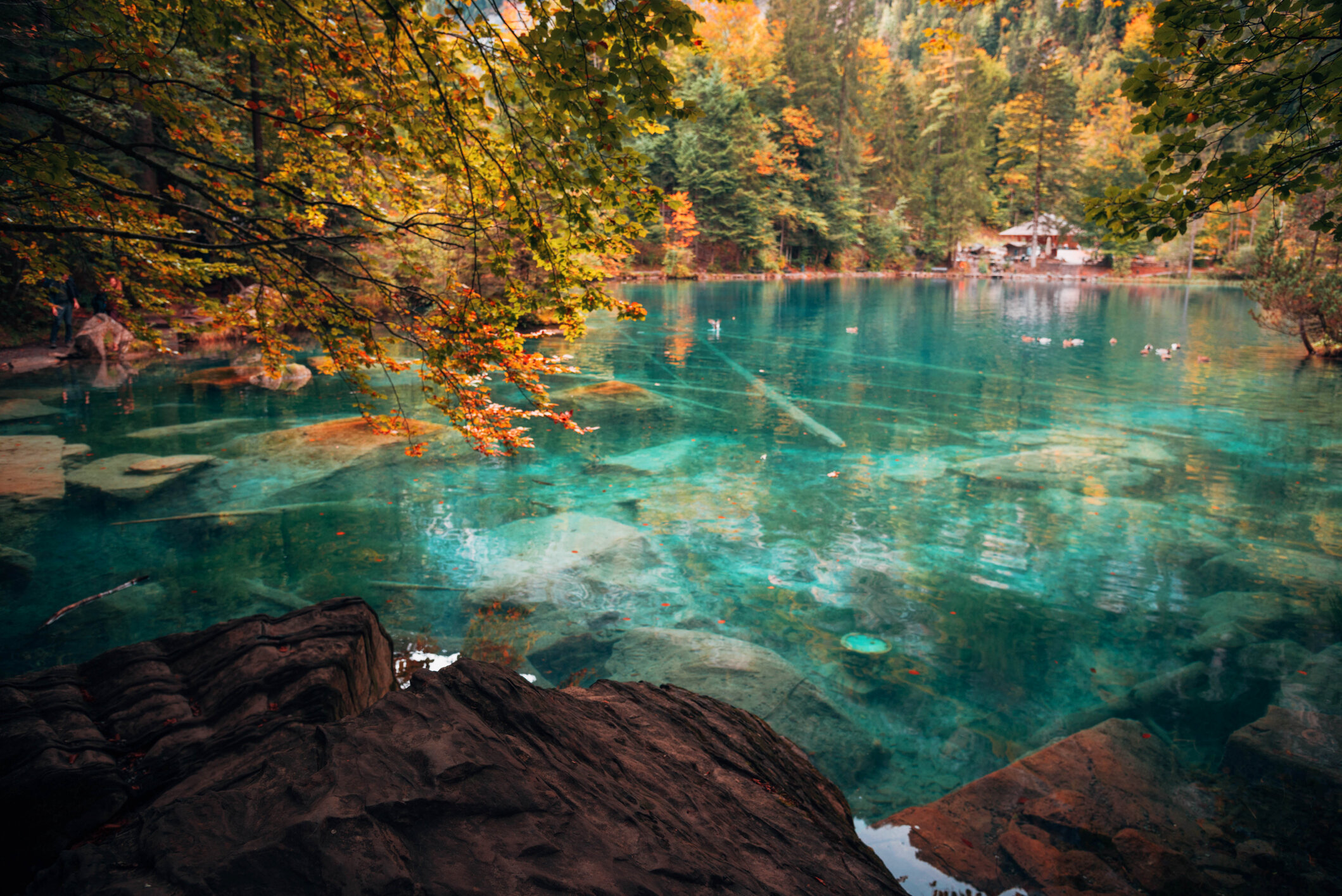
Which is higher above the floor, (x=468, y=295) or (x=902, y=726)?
(x=468, y=295)

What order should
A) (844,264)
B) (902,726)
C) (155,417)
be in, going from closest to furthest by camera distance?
(902,726), (155,417), (844,264)

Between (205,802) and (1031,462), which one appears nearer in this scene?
(205,802)

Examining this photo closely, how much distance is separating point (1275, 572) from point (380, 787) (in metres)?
10.7

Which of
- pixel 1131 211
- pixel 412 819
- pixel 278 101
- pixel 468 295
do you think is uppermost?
pixel 278 101

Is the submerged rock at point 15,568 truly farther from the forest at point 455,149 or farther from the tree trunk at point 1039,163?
the tree trunk at point 1039,163

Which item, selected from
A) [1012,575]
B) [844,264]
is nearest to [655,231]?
[844,264]

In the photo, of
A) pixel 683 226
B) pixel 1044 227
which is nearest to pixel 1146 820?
pixel 683 226

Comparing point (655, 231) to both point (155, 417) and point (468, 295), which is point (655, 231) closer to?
point (155, 417)

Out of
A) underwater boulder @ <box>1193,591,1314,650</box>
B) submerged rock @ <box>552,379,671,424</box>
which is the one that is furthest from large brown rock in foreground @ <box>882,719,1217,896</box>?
submerged rock @ <box>552,379,671,424</box>

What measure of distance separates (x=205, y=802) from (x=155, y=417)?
56.7ft

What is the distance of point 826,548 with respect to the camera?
9.45 m

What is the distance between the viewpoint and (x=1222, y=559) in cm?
880

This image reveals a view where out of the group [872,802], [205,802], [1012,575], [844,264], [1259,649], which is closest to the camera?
[205,802]

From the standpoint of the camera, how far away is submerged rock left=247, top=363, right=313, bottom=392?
18781 millimetres
